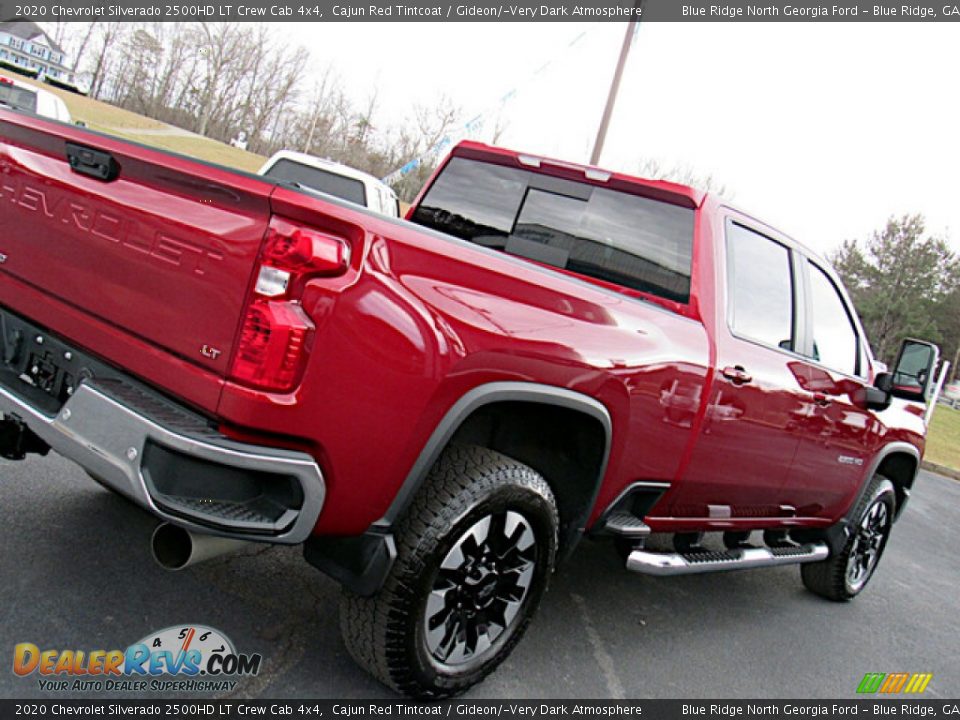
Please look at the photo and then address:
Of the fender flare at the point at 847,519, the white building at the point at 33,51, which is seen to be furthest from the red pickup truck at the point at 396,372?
the white building at the point at 33,51

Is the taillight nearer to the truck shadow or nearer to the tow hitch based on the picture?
the tow hitch

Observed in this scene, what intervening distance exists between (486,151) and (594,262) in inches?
36.3

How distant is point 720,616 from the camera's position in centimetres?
436

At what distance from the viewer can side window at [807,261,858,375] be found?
4.15m

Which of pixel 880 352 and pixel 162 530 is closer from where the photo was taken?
pixel 162 530

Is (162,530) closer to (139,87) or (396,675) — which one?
(396,675)

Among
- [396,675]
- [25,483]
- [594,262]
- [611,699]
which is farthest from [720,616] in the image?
[25,483]

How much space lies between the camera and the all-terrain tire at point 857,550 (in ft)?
16.0

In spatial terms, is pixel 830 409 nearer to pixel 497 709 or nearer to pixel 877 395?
pixel 877 395

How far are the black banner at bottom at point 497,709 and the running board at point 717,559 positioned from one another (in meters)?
0.53

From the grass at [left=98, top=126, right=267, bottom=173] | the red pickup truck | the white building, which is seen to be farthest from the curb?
the white building

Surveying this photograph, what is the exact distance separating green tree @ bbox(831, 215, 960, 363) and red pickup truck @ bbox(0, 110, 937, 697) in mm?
Result: 54745

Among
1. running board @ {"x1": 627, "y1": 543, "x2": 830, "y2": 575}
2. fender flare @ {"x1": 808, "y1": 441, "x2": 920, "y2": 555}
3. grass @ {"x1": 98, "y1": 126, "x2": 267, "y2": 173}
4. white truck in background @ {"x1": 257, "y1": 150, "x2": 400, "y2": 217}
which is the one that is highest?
grass @ {"x1": 98, "y1": 126, "x2": 267, "y2": 173}
